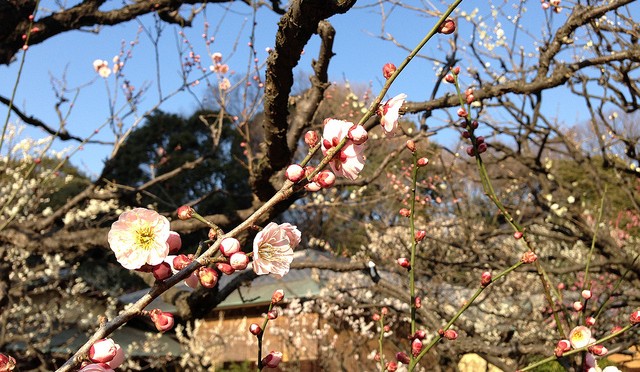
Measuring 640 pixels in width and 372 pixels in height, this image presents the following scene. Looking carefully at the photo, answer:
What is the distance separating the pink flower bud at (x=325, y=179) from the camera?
0.83 metres

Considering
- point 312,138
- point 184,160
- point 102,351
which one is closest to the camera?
point 102,351

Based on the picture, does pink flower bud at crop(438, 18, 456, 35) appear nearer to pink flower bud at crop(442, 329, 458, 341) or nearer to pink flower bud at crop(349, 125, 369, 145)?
pink flower bud at crop(349, 125, 369, 145)

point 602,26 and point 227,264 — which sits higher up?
point 602,26

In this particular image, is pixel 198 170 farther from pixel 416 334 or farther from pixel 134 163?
pixel 416 334

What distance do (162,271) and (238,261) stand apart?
0.12 meters

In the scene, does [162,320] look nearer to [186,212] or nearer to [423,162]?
[186,212]

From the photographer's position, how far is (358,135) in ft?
2.72

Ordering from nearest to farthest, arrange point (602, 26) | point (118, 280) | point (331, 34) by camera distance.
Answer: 1. point (331, 34)
2. point (602, 26)
3. point (118, 280)

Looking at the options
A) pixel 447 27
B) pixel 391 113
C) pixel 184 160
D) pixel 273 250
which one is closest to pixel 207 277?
pixel 273 250

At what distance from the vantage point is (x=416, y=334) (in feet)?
4.10

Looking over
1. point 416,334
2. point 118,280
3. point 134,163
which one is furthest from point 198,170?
point 416,334

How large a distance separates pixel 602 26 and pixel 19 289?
6.47m

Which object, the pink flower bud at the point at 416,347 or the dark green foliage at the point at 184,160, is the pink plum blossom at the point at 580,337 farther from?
the dark green foliage at the point at 184,160

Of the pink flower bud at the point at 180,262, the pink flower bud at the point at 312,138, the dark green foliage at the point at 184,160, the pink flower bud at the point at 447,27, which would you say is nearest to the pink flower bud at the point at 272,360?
the pink flower bud at the point at 180,262
